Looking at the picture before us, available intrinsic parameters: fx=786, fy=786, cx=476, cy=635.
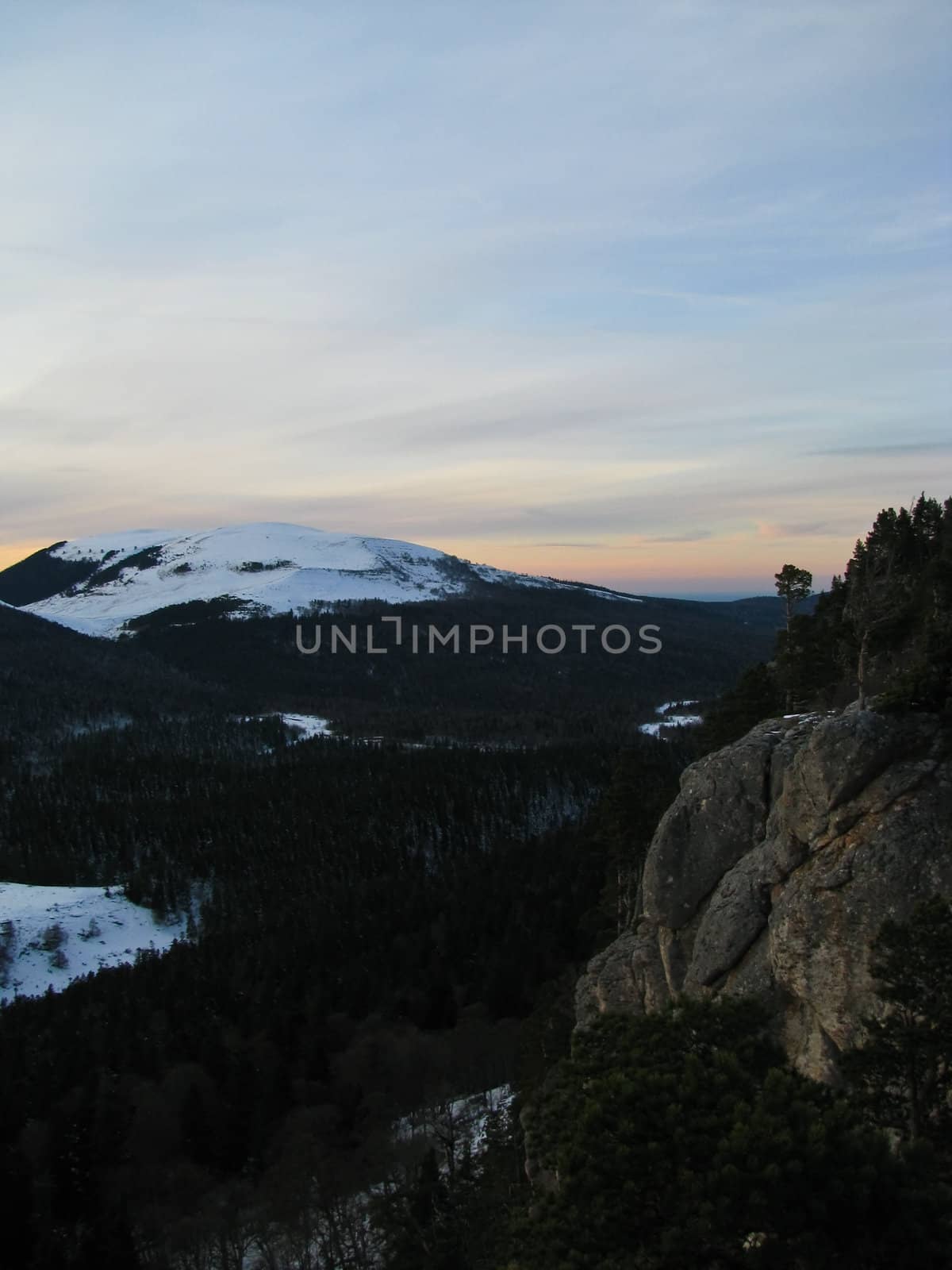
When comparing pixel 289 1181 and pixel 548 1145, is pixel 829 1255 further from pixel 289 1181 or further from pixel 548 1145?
pixel 289 1181

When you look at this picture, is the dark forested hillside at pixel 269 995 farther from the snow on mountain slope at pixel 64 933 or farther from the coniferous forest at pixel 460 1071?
the snow on mountain slope at pixel 64 933

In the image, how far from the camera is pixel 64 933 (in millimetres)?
127375

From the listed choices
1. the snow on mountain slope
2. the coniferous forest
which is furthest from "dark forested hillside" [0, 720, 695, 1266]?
the snow on mountain slope

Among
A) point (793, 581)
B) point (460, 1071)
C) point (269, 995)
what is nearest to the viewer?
point (793, 581)

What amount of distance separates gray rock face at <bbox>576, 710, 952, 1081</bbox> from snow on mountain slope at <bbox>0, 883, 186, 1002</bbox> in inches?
4575

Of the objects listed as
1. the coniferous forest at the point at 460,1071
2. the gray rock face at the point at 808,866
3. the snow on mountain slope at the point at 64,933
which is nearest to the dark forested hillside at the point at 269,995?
the coniferous forest at the point at 460,1071

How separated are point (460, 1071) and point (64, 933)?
91.7 meters

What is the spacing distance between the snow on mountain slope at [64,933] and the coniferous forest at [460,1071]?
3434mm

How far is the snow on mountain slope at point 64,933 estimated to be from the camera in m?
118

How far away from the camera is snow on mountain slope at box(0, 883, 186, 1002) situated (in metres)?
118

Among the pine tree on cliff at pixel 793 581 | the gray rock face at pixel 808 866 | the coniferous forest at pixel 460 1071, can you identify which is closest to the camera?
the coniferous forest at pixel 460 1071

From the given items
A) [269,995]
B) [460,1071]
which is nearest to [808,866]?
[460,1071]

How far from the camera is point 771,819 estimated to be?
29.2 meters

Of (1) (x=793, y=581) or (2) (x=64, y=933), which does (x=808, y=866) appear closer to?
(1) (x=793, y=581)
